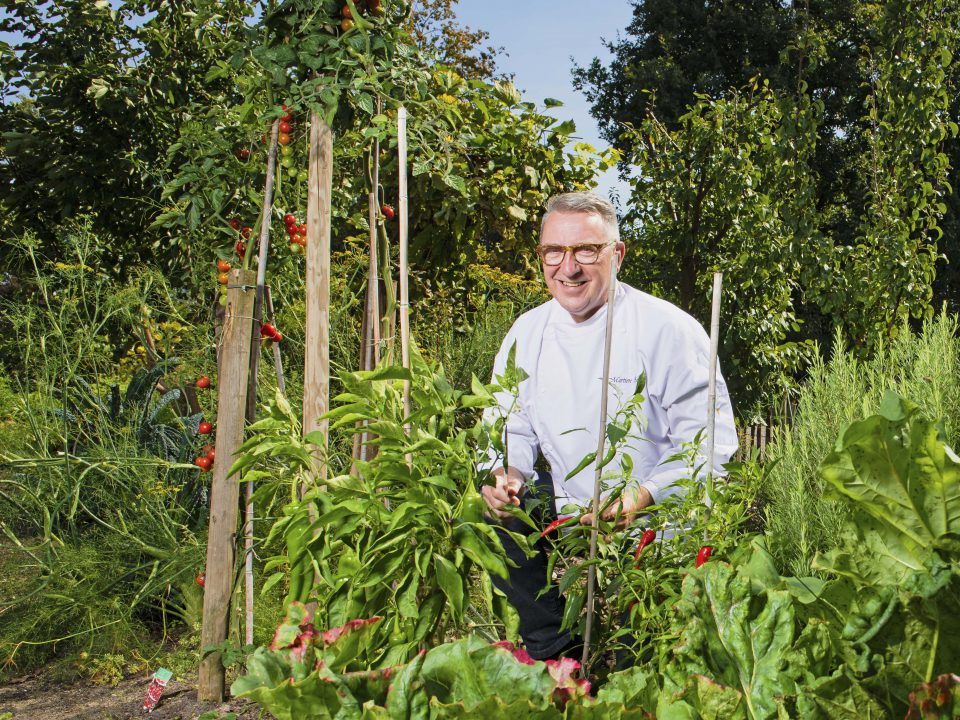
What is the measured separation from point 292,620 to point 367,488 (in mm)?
337

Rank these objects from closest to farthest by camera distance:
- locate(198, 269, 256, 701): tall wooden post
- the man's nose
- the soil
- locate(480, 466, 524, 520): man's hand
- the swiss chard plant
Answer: the swiss chard plant < locate(480, 466, 524, 520): man's hand < the man's nose < locate(198, 269, 256, 701): tall wooden post < the soil

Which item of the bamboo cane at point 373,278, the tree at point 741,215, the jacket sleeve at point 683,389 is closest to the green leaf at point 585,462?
the jacket sleeve at point 683,389

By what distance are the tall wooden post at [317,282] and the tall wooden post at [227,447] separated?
0.82 ft

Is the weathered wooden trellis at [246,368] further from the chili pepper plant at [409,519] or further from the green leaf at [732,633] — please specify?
the green leaf at [732,633]

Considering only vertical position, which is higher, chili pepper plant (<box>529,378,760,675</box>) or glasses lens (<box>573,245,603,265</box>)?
glasses lens (<box>573,245,603,265</box>)

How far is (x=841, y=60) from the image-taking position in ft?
57.8

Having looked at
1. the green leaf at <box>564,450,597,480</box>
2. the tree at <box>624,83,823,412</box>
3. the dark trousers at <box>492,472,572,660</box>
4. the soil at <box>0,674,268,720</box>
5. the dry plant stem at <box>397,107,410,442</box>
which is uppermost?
the tree at <box>624,83,823,412</box>

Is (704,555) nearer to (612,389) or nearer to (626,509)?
(626,509)

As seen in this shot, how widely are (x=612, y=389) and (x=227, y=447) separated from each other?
50.5 inches

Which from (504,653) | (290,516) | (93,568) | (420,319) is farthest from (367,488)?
(420,319)

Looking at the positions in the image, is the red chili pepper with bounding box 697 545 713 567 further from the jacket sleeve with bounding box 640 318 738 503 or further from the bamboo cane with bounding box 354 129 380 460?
the bamboo cane with bounding box 354 129 380 460

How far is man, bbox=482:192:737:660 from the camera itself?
96.0 inches

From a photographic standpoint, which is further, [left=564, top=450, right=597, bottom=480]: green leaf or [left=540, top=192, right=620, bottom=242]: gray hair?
[left=540, top=192, right=620, bottom=242]: gray hair

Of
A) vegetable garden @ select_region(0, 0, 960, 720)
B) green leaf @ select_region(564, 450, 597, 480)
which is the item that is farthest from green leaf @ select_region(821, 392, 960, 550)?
green leaf @ select_region(564, 450, 597, 480)
